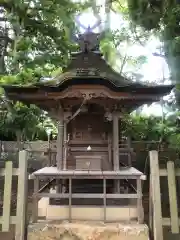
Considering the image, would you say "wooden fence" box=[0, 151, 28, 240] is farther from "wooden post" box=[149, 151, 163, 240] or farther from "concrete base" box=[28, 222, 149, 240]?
"wooden post" box=[149, 151, 163, 240]

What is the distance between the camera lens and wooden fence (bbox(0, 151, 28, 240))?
480 centimetres

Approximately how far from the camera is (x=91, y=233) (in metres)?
5.43

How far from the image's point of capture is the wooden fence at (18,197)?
4.80m

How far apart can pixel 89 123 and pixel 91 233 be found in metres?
3.86

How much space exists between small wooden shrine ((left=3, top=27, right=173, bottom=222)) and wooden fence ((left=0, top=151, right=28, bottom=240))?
3.81 feet

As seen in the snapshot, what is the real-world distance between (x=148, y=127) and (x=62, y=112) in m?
8.45

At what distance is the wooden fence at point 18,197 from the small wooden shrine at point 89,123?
116cm

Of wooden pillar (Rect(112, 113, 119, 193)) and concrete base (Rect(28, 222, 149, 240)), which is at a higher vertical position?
wooden pillar (Rect(112, 113, 119, 193))

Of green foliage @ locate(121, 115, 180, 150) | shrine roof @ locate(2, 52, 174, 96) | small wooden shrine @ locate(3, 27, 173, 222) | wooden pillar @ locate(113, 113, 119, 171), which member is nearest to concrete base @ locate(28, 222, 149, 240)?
small wooden shrine @ locate(3, 27, 173, 222)

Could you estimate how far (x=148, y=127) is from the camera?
15430 millimetres

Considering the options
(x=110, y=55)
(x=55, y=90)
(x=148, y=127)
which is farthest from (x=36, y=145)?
(x=110, y=55)

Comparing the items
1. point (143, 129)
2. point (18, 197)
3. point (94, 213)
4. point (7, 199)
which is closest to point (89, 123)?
point (94, 213)

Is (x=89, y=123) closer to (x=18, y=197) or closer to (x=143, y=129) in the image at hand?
(x=18, y=197)

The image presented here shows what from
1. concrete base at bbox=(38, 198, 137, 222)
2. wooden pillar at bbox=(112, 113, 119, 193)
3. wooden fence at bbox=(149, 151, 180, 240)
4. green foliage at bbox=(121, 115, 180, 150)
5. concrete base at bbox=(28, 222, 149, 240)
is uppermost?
green foliage at bbox=(121, 115, 180, 150)
